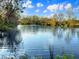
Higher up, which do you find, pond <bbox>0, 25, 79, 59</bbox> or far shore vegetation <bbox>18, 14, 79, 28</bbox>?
far shore vegetation <bbox>18, 14, 79, 28</bbox>

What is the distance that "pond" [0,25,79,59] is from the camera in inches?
123

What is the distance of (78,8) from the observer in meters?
3.14

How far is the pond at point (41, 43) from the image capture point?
10.3 feet

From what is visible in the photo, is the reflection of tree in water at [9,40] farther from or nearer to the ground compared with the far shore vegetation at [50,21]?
nearer to the ground

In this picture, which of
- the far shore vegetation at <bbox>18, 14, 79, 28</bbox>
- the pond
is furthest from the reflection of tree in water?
the far shore vegetation at <bbox>18, 14, 79, 28</bbox>

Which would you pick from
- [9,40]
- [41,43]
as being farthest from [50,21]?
[9,40]

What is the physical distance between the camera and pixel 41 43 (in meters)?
3.14

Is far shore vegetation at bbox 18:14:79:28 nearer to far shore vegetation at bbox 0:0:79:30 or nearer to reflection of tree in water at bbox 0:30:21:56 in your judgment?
far shore vegetation at bbox 0:0:79:30

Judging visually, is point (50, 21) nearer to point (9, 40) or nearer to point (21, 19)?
point (21, 19)

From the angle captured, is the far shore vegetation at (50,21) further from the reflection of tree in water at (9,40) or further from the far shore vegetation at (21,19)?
the reflection of tree in water at (9,40)

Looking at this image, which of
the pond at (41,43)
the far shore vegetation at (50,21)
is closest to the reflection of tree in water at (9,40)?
the pond at (41,43)

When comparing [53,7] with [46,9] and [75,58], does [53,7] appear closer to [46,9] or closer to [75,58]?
[46,9]

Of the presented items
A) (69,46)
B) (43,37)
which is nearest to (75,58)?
(69,46)

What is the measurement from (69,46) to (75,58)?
0.48ft
